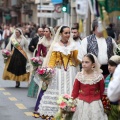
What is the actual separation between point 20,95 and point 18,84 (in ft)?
6.97

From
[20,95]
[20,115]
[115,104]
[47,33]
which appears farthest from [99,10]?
→ [20,95]

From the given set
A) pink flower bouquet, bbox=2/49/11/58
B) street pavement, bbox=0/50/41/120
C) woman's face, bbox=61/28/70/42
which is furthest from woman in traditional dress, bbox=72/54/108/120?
pink flower bouquet, bbox=2/49/11/58

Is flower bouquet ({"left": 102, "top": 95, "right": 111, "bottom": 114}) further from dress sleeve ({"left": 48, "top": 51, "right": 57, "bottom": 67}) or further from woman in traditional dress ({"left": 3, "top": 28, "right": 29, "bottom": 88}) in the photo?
woman in traditional dress ({"left": 3, "top": 28, "right": 29, "bottom": 88})

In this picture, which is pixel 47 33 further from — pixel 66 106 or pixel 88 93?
pixel 66 106

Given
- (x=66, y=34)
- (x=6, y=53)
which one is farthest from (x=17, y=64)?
(x=66, y=34)

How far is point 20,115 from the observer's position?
11.4m

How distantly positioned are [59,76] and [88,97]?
225 centimetres

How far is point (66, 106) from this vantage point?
7.77 m

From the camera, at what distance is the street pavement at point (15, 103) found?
1137 cm

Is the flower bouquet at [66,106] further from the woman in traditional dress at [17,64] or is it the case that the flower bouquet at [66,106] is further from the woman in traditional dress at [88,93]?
the woman in traditional dress at [17,64]

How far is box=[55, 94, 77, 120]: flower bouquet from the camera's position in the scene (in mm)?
7793

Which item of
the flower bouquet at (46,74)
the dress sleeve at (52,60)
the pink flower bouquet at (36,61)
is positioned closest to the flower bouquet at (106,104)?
the flower bouquet at (46,74)

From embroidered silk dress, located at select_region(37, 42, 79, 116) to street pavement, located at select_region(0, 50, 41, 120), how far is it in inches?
34.6

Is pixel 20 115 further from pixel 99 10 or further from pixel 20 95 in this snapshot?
pixel 99 10
